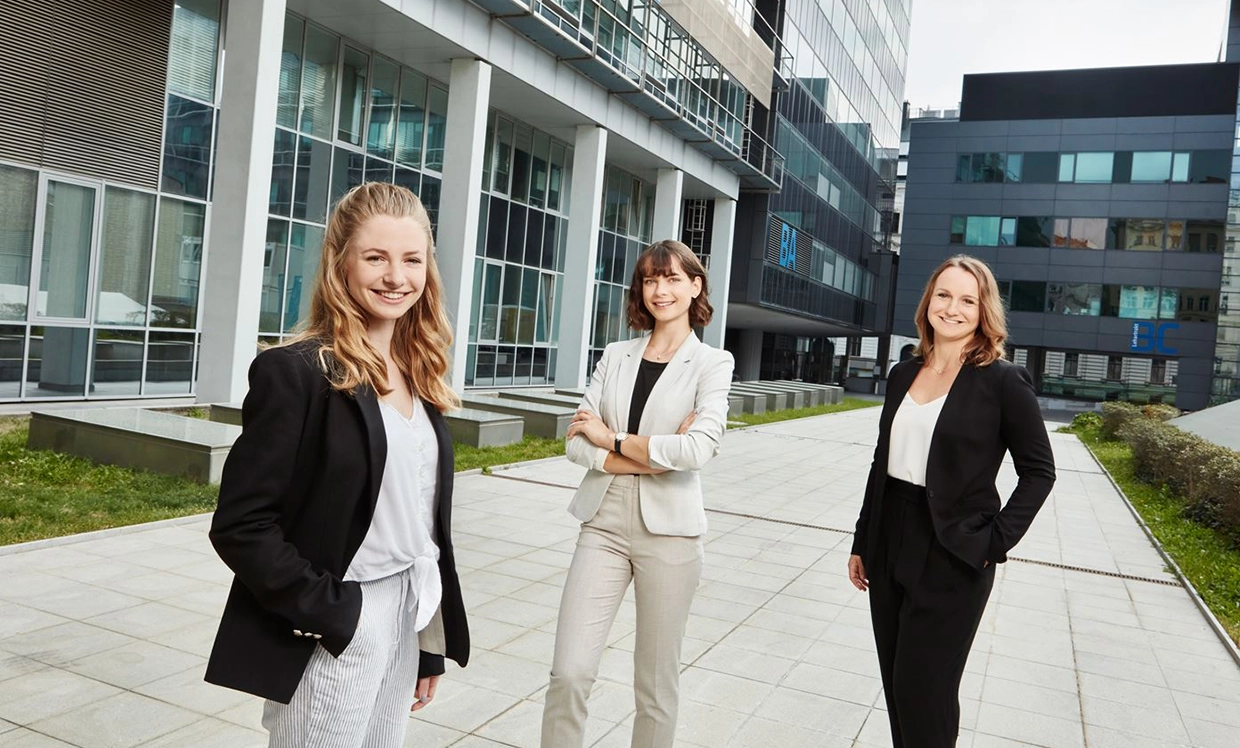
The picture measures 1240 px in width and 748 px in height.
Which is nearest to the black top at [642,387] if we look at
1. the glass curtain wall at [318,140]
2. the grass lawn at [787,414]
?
the glass curtain wall at [318,140]

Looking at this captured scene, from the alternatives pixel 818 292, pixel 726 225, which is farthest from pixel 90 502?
pixel 818 292

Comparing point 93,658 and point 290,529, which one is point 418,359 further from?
point 93,658

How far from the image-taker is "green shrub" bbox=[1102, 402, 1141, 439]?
82.3ft

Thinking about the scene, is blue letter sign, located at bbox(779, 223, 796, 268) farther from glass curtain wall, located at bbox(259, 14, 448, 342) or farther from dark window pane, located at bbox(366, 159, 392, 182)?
dark window pane, located at bbox(366, 159, 392, 182)

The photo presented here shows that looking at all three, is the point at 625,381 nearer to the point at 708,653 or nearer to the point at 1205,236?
the point at 708,653

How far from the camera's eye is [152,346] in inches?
607

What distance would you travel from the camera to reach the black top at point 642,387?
3.49m

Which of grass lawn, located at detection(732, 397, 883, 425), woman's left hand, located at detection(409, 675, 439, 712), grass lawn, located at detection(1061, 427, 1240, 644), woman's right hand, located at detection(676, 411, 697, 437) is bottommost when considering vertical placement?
grass lawn, located at detection(1061, 427, 1240, 644)

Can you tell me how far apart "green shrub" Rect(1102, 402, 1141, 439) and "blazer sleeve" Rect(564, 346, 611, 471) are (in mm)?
24951

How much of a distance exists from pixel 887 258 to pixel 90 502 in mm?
53112

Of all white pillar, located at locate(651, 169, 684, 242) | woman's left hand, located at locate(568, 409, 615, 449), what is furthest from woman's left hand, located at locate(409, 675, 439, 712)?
white pillar, located at locate(651, 169, 684, 242)

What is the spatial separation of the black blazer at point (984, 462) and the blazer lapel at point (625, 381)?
95 centimetres

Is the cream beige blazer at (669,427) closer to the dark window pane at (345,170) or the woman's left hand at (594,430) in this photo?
the woman's left hand at (594,430)

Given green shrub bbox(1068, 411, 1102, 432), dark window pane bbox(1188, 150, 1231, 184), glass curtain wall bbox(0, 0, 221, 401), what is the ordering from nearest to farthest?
glass curtain wall bbox(0, 0, 221, 401)
green shrub bbox(1068, 411, 1102, 432)
dark window pane bbox(1188, 150, 1231, 184)
